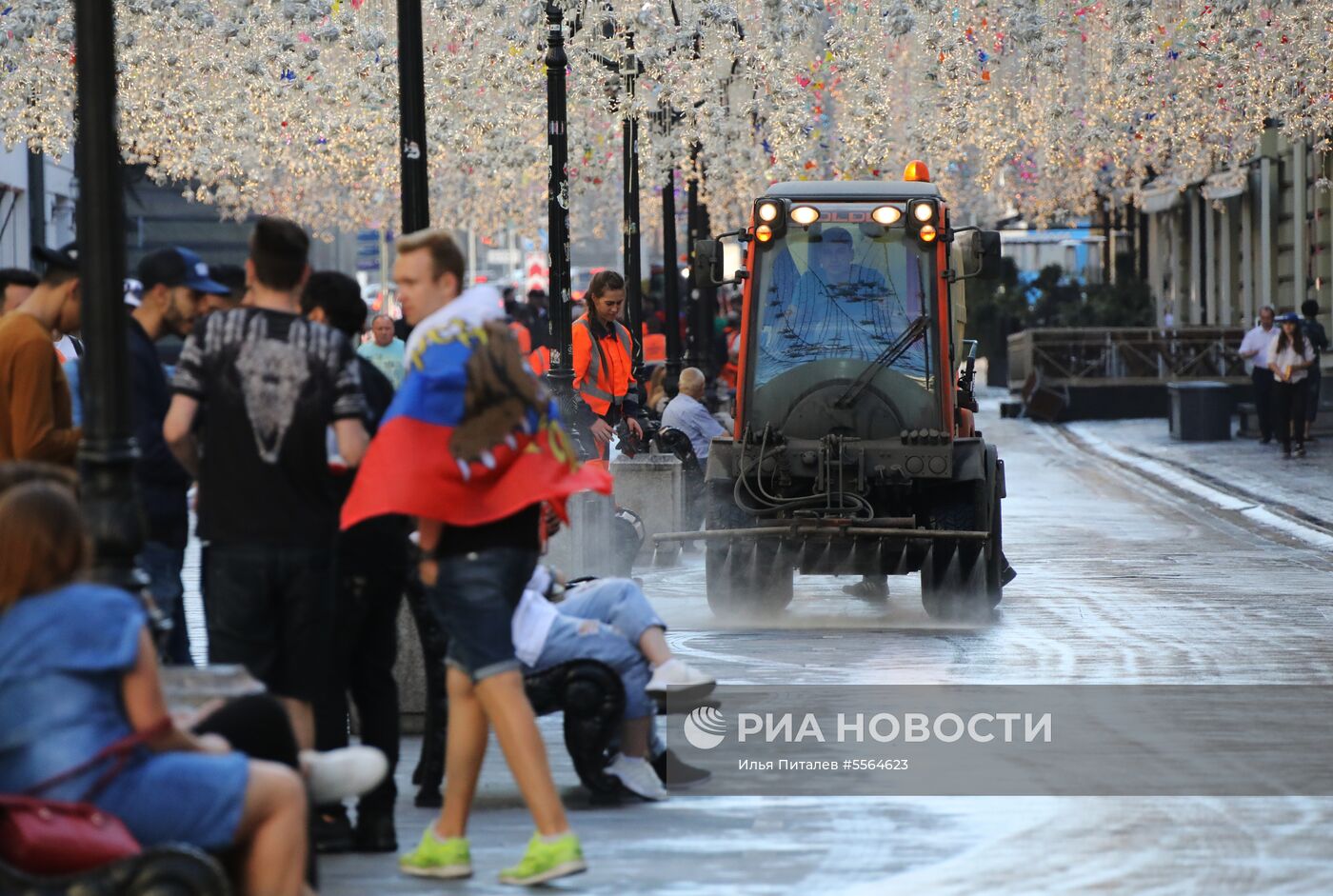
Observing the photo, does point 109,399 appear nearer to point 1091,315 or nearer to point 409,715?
point 409,715

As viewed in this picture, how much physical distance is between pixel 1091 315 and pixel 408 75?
31835mm

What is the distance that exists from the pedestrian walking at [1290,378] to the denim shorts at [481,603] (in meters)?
22.7

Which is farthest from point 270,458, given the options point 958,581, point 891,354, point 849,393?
point 891,354

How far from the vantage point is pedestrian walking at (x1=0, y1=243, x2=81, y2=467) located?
320 inches

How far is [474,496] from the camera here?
6.66 m

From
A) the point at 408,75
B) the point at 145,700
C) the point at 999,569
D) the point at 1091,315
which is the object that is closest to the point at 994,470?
the point at 999,569

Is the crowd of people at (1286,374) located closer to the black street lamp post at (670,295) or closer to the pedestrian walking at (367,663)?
the black street lamp post at (670,295)

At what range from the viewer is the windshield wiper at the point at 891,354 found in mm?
14109

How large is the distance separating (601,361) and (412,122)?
550 cm

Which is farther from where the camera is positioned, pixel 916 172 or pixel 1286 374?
pixel 1286 374

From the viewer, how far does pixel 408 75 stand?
10000 mm

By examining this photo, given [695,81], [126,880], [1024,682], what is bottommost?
[1024,682]

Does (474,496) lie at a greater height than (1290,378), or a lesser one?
greater

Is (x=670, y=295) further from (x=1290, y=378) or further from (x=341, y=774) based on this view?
(x=341, y=774)
